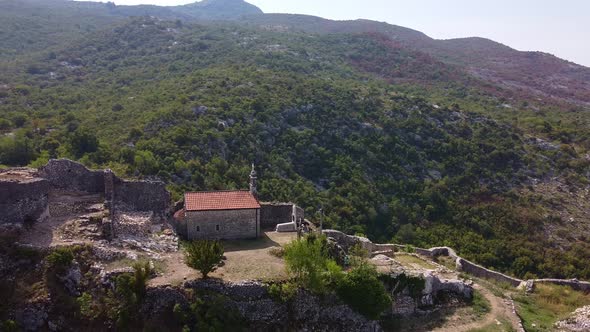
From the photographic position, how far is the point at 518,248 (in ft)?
158

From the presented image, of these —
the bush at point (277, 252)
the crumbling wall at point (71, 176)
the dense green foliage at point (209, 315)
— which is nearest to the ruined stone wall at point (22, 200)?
the crumbling wall at point (71, 176)

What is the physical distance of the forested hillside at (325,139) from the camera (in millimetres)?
47688

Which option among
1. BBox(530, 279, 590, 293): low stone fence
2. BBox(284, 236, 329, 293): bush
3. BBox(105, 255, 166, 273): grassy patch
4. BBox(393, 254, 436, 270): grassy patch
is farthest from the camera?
BBox(530, 279, 590, 293): low stone fence

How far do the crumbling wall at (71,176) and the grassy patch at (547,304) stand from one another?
74.6 feet

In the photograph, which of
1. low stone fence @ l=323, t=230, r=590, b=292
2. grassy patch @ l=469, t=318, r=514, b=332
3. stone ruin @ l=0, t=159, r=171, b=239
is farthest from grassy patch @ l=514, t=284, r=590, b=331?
stone ruin @ l=0, t=159, r=171, b=239

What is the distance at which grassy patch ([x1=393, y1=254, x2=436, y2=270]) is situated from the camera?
29211 millimetres

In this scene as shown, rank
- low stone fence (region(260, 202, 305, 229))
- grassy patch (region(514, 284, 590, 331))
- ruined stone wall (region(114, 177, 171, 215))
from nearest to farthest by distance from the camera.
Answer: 1. grassy patch (region(514, 284, 590, 331))
2. ruined stone wall (region(114, 177, 171, 215))
3. low stone fence (region(260, 202, 305, 229))

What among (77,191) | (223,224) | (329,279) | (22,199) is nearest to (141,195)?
(77,191)

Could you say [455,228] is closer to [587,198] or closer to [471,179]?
[471,179]

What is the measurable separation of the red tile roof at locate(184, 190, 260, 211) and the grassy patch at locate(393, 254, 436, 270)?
A: 10122mm

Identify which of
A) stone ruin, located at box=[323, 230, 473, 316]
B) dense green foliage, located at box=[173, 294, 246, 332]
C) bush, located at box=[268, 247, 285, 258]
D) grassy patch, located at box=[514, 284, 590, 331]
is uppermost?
bush, located at box=[268, 247, 285, 258]

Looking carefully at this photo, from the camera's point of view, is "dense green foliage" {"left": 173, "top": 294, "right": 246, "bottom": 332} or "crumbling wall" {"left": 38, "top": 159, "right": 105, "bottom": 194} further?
"crumbling wall" {"left": 38, "top": 159, "right": 105, "bottom": 194}

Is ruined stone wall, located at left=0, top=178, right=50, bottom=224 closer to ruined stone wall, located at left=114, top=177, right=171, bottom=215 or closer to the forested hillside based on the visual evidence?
ruined stone wall, located at left=114, top=177, right=171, bottom=215

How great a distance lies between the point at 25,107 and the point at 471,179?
189 ft
